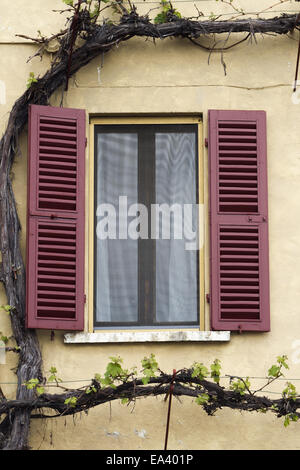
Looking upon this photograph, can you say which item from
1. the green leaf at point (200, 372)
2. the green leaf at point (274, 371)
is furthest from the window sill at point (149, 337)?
the green leaf at point (274, 371)

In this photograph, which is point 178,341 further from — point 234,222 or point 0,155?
point 0,155

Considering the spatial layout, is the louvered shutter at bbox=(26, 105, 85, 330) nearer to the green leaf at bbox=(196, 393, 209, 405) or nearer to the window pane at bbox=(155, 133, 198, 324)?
the window pane at bbox=(155, 133, 198, 324)

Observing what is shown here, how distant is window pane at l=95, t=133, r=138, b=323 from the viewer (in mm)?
10875

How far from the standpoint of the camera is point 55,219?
1074 cm

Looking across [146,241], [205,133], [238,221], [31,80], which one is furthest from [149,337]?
[31,80]

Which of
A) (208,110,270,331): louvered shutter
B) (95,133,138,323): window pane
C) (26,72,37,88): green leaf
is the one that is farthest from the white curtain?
(26,72,37,88): green leaf

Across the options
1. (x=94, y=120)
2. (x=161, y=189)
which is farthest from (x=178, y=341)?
(x=94, y=120)

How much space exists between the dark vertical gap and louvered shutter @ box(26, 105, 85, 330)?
517mm

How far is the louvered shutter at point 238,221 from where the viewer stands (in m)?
10.6

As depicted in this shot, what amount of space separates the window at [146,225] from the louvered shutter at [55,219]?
0.28 m

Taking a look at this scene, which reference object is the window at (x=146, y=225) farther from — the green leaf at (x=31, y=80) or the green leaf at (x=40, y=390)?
the green leaf at (x=40, y=390)

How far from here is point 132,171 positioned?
11.1 meters

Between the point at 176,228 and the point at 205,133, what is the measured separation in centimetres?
81

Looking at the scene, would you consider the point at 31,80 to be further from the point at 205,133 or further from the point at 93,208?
the point at 205,133
